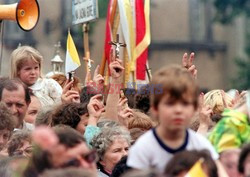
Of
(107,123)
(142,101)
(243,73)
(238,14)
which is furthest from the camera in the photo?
(243,73)

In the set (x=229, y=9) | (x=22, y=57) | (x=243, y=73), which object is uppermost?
(x=229, y=9)

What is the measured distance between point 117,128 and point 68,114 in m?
0.56

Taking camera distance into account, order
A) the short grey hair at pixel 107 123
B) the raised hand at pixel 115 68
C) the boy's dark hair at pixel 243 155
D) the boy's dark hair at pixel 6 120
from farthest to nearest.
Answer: the raised hand at pixel 115 68, the short grey hair at pixel 107 123, the boy's dark hair at pixel 6 120, the boy's dark hair at pixel 243 155

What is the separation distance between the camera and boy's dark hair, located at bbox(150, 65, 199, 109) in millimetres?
5930

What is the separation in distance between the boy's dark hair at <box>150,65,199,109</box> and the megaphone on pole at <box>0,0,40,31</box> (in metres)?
4.96

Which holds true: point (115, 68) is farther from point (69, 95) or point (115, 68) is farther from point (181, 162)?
point (181, 162)

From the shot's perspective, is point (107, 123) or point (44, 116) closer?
point (107, 123)

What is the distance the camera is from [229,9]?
3797 cm

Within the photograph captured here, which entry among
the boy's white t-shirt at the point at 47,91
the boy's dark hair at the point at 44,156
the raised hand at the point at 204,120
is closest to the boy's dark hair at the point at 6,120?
the raised hand at the point at 204,120

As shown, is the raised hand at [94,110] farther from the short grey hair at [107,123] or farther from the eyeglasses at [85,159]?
the eyeglasses at [85,159]

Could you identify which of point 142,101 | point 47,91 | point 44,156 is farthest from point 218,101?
point 44,156

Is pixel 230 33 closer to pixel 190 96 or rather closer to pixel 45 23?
pixel 45 23

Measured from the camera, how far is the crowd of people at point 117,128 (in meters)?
5.75

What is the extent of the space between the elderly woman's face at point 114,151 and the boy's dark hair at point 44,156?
8.12ft
